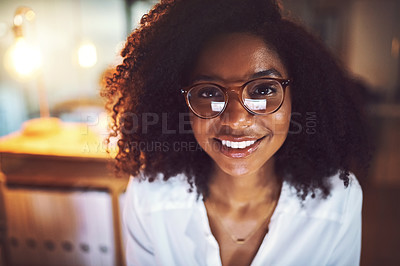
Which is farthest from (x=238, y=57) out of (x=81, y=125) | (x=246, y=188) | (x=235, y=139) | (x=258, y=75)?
(x=81, y=125)

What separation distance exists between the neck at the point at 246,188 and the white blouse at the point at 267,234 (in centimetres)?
6

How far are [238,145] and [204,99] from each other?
0.17 metres

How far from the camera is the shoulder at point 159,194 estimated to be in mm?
1198

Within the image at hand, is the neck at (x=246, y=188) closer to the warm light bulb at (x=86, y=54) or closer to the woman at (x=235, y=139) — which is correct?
the woman at (x=235, y=139)

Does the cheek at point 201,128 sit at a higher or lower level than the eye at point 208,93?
lower

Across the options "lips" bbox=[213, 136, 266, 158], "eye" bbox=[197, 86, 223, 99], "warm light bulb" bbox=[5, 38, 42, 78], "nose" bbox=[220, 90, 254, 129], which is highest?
"warm light bulb" bbox=[5, 38, 42, 78]

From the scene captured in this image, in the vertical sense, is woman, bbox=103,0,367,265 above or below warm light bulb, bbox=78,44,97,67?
below

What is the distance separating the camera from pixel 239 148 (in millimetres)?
1001

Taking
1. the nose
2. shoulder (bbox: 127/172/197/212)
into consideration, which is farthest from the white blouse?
the nose

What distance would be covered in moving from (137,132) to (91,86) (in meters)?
3.21

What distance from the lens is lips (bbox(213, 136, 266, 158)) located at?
990 mm

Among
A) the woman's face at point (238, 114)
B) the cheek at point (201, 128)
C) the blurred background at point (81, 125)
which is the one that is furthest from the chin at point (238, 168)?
the blurred background at point (81, 125)

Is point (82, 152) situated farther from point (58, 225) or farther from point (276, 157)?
point (276, 157)

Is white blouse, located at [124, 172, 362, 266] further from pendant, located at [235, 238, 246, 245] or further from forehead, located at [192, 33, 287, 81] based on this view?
forehead, located at [192, 33, 287, 81]
